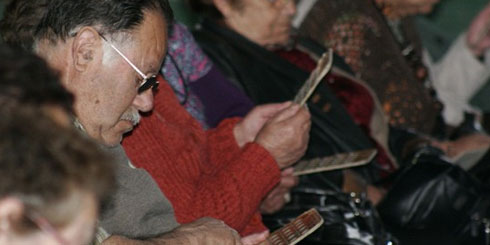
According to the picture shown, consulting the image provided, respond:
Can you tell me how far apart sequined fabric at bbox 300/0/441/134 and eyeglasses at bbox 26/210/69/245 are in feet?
5.89

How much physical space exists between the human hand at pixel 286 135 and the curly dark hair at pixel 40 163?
0.94 m

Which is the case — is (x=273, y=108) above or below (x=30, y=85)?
below

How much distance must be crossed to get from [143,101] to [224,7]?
0.75 metres

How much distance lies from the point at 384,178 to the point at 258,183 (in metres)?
0.64

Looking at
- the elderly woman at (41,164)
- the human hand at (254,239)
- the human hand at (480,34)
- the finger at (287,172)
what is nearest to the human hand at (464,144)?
the human hand at (480,34)

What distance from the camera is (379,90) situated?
2570mm

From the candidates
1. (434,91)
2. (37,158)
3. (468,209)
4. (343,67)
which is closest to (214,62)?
(343,67)

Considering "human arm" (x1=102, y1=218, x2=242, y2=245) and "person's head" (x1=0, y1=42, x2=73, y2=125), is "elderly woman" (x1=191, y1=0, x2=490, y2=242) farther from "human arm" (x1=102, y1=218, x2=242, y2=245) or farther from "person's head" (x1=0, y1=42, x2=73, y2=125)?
"person's head" (x1=0, y1=42, x2=73, y2=125)

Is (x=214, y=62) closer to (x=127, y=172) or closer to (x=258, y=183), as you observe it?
(x=258, y=183)

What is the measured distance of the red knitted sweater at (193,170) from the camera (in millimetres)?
1607

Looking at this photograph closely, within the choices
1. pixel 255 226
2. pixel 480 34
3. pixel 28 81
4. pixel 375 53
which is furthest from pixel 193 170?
pixel 480 34

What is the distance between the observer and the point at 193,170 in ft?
5.67

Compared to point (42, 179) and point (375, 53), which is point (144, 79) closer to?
point (42, 179)

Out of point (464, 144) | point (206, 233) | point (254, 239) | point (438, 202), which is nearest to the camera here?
point (206, 233)
